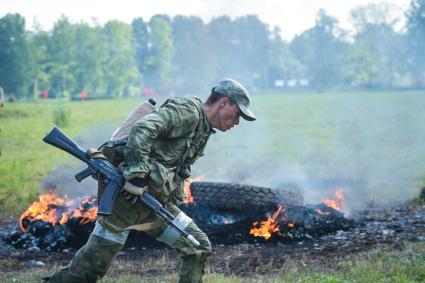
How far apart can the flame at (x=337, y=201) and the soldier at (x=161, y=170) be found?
13.5ft

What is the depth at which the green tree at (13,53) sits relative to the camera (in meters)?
40.1

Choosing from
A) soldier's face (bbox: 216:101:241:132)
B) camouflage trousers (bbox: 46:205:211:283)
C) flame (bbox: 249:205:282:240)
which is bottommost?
flame (bbox: 249:205:282:240)

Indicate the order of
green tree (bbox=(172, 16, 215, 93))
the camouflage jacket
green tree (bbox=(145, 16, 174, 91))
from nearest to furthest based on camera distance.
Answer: the camouflage jacket, green tree (bbox=(172, 16, 215, 93)), green tree (bbox=(145, 16, 174, 91))

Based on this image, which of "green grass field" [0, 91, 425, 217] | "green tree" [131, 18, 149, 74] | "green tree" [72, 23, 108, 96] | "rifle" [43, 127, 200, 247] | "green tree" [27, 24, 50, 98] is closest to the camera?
"rifle" [43, 127, 200, 247]

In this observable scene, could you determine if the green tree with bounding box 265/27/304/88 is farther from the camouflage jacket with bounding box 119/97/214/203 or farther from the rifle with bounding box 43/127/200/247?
the rifle with bounding box 43/127/200/247

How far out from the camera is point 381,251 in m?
5.97

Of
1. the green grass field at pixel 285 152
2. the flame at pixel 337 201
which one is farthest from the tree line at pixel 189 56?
the flame at pixel 337 201

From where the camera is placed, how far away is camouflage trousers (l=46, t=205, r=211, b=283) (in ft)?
13.9

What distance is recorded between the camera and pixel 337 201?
891cm

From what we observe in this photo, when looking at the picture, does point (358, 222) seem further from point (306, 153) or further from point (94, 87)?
point (94, 87)

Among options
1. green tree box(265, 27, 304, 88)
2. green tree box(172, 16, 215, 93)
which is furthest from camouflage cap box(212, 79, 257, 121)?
green tree box(265, 27, 304, 88)

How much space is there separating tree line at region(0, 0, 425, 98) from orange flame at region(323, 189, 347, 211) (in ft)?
82.9

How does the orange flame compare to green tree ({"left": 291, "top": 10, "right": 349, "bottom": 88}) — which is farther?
green tree ({"left": 291, "top": 10, "right": 349, "bottom": 88})

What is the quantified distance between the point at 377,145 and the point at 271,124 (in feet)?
29.6
